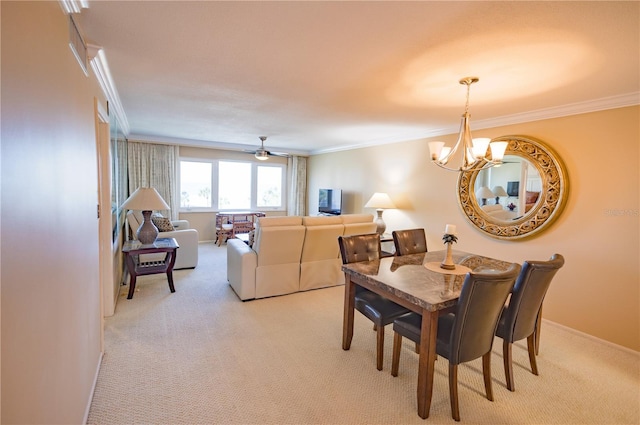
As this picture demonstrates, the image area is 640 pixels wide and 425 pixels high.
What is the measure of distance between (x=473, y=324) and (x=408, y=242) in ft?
4.98

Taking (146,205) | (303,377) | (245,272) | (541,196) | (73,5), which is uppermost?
(73,5)

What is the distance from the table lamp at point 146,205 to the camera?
366 centimetres

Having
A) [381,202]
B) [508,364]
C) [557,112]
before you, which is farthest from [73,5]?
[381,202]

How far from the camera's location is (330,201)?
703cm

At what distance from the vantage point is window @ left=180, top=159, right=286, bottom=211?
7.13m

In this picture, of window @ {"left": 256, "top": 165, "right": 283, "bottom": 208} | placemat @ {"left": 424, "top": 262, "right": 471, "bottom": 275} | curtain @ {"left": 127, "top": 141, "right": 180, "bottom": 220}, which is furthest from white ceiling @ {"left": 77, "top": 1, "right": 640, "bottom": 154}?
window @ {"left": 256, "top": 165, "right": 283, "bottom": 208}

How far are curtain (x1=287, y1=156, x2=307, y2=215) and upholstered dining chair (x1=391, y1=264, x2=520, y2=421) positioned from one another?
6.31 metres

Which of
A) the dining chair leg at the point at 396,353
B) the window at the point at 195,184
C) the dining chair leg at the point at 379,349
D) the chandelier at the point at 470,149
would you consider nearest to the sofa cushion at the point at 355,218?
the chandelier at the point at 470,149

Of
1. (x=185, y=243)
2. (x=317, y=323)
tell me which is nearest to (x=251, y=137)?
(x=185, y=243)

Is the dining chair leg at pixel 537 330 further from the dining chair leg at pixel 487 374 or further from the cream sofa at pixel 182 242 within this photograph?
the cream sofa at pixel 182 242

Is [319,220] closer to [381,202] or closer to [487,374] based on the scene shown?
[381,202]

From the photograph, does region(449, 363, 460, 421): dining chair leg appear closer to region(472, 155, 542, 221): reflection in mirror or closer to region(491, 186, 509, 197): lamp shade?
region(472, 155, 542, 221): reflection in mirror

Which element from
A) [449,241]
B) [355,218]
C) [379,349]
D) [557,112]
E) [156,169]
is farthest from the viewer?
[156,169]

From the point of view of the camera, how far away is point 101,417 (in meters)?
1.87
